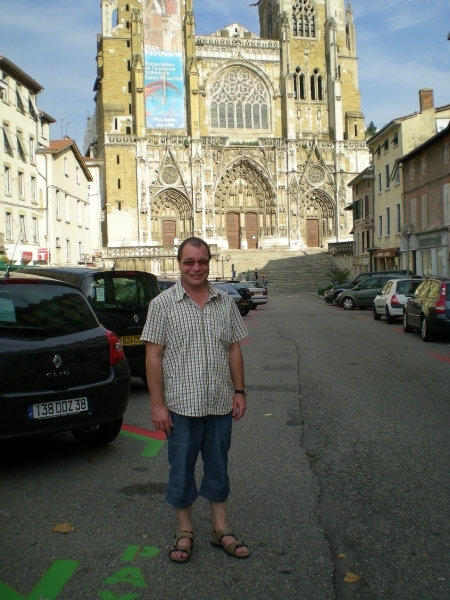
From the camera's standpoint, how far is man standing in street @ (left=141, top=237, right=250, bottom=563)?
369cm

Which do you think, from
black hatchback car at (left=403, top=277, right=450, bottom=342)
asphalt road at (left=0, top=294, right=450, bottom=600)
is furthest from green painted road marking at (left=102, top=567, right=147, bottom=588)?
black hatchback car at (left=403, top=277, right=450, bottom=342)

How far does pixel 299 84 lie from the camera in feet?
210

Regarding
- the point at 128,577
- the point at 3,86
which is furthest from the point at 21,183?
the point at 128,577

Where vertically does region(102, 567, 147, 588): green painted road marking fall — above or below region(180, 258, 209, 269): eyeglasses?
below

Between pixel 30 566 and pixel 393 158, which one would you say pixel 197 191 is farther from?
pixel 30 566

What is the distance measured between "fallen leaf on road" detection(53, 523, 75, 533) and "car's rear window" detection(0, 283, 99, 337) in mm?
1818

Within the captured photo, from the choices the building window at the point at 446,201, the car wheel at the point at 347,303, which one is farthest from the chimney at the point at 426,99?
the car wheel at the point at 347,303

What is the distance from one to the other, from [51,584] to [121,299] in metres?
6.06

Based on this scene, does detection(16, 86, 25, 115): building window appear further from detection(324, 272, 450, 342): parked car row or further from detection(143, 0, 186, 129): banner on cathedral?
detection(143, 0, 186, 129): banner on cathedral

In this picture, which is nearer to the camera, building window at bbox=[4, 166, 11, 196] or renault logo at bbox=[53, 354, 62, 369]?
renault logo at bbox=[53, 354, 62, 369]

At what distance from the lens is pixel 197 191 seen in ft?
198

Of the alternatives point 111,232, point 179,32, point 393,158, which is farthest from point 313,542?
point 179,32

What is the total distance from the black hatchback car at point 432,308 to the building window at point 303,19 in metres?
54.2

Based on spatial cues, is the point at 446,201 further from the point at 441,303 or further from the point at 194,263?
the point at 194,263
